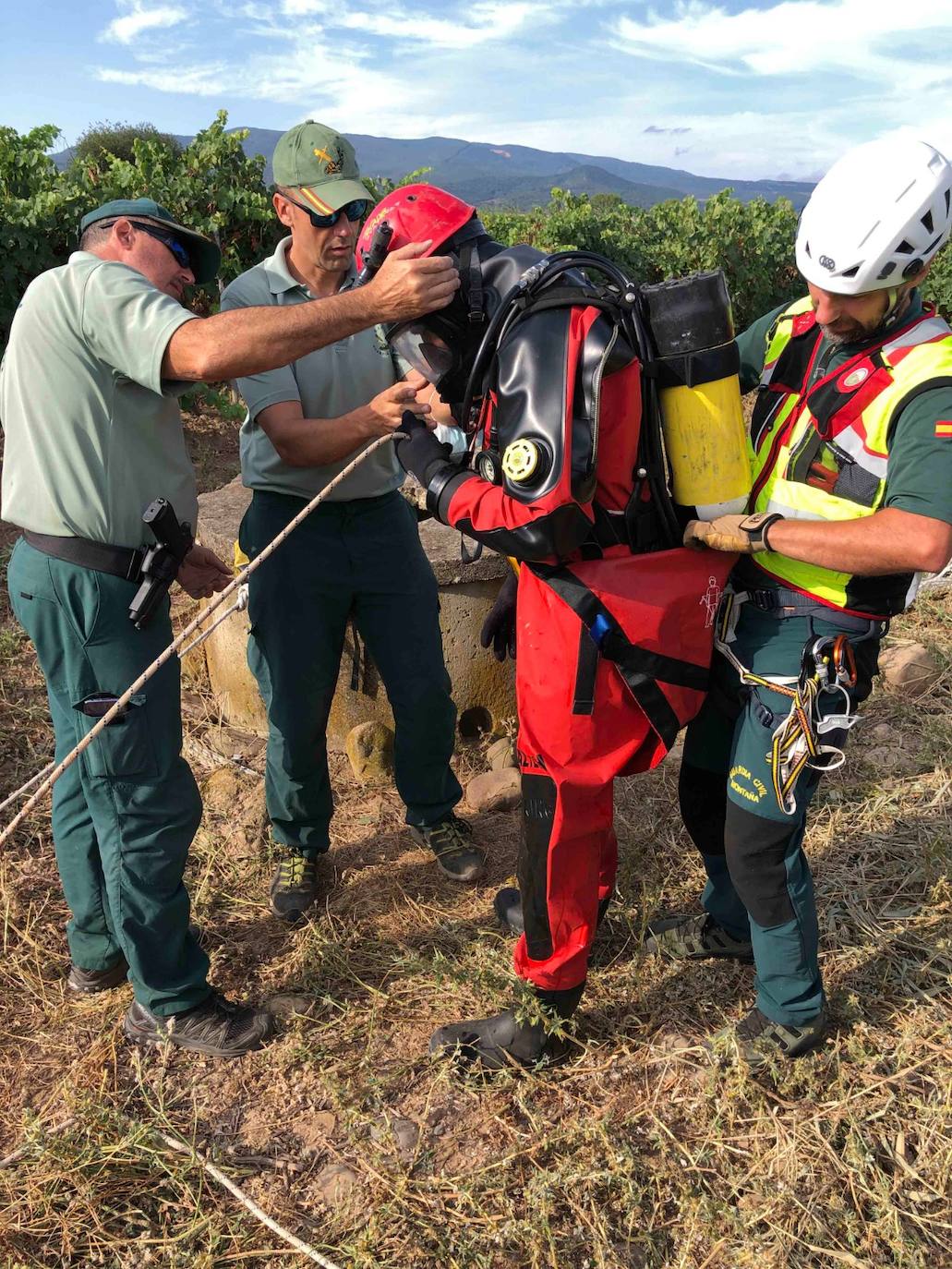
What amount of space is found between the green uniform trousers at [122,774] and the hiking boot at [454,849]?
43.0 inches

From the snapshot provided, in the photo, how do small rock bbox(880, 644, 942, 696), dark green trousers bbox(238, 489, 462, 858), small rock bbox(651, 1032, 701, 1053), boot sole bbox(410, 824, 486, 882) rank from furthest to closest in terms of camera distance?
small rock bbox(880, 644, 942, 696)
boot sole bbox(410, 824, 486, 882)
dark green trousers bbox(238, 489, 462, 858)
small rock bbox(651, 1032, 701, 1053)

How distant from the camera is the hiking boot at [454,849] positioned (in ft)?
12.7

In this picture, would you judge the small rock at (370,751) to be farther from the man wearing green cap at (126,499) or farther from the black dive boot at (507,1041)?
the black dive boot at (507,1041)

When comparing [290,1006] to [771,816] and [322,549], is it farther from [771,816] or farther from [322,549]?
[771,816]

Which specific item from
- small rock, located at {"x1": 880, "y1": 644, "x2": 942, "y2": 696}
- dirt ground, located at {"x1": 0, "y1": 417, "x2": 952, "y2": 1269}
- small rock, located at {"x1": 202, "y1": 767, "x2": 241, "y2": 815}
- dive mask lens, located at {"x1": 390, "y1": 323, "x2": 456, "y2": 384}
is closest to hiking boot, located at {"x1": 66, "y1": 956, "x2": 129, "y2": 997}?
dirt ground, located at {"x1": 0, "y1": 417, "x2": 952, "y2": 1269}

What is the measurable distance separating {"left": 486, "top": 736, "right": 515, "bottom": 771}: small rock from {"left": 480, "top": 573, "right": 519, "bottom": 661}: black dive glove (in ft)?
5.05

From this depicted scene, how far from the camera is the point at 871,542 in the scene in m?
2.18

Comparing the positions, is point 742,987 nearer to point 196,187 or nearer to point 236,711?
point 236,711

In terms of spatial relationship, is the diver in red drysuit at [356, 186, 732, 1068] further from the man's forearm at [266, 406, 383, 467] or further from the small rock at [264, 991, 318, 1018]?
the small rock at [264, 991, 318, 1018]

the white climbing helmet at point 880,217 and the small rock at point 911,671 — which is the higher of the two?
the white climbing helmet at point 880,217

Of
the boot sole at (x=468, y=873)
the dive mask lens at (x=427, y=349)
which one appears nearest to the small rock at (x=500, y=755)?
the boot sole at (x=468, y=873)

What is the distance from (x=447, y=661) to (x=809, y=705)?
2.32 m

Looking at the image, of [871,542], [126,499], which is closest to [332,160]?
[126,499]

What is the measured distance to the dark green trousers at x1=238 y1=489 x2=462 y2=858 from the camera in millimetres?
3439
